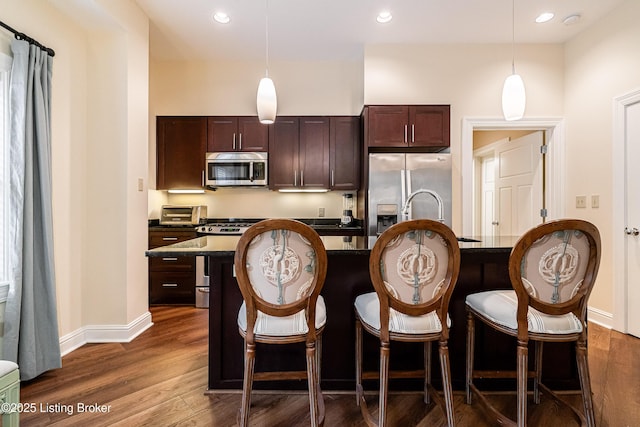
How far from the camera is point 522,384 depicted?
1.46m

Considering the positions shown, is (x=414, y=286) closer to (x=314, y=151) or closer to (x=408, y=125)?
(x=408, y=125)

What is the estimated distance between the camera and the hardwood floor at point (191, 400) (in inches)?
65.2

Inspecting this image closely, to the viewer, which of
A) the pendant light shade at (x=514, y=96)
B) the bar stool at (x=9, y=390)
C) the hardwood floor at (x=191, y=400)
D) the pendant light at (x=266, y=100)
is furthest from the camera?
the pendant light at (x=266, y=100)

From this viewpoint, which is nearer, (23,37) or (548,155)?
(23,37)

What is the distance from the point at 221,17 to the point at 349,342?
3.09 m

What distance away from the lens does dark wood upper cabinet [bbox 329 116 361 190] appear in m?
4.00

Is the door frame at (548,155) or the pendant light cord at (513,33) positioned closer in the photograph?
the pendant light cord at (513,33)

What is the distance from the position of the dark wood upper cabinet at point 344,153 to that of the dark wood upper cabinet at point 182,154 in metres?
1.59

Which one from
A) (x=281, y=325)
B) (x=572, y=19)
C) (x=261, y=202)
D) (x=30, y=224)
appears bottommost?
(x=281, y=325)

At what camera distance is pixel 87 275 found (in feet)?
8.81

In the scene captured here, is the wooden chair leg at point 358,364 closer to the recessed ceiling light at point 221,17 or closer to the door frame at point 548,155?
the door frame at point 548,155

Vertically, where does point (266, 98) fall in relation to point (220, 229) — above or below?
above

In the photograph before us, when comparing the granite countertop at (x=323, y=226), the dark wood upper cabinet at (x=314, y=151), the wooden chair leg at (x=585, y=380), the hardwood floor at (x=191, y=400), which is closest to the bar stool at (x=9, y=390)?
the hardwood floor at (x=191, y=400)

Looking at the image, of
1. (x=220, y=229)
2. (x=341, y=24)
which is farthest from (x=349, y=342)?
(x=341, y=24)
